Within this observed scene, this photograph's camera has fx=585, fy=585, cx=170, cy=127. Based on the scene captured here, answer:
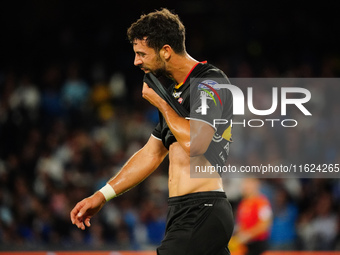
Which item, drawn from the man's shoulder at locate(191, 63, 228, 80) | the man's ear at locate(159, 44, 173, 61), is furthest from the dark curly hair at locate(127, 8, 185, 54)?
the man's shoulder at locate(191, 63, 228, 80)

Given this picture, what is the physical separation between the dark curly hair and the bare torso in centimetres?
65

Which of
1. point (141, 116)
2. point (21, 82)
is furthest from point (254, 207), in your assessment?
point (21, 82)

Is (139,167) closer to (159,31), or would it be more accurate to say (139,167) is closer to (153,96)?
(153,96)

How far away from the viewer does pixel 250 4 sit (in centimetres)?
1214

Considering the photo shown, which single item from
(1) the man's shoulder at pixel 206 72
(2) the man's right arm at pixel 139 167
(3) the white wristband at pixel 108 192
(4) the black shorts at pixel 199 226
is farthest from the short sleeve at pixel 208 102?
(3) the white wristband at pixel 108 192

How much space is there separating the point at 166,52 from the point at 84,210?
1.15m

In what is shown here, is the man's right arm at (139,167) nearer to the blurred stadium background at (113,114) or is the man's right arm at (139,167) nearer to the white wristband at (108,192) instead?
the white wristband at (108,192)

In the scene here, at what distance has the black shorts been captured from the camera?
11.3 ft

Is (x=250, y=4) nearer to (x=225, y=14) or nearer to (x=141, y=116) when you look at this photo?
(x=225, y=14)

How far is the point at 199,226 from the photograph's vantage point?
11.4ft

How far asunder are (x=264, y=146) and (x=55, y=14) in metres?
5.65

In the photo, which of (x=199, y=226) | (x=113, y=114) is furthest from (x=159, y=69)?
(x=113, y=114)

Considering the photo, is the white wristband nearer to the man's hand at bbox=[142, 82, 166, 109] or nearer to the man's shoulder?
the man's hand at bbox=[142, 82, 166, 109]

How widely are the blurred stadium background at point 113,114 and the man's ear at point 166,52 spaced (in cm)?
461
